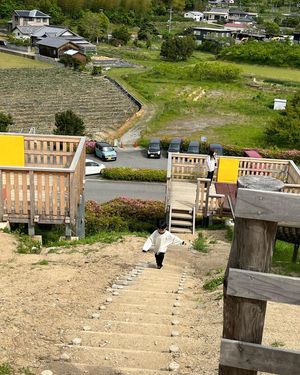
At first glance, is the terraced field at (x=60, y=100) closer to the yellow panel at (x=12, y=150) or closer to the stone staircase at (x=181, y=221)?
the yellow panel at (x=12, y=150)

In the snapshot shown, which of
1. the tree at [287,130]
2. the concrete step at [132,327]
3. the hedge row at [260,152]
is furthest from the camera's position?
the tree at [287,130]

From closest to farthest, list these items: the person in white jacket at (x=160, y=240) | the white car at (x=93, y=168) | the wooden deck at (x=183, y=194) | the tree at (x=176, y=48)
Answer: the person in white jacket at (x=160, y=240), the wooden deck at (x=183, y=194), the white car at (x=93, y=168), the tree at (x=176, y=48)

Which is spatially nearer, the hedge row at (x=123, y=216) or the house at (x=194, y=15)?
the hedge row at (x=123, y=216)

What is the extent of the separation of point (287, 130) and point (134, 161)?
32.5 feet

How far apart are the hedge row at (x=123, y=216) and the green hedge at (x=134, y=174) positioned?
695 cm

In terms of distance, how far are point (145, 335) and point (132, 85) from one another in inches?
1732

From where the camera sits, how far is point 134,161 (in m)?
27.1

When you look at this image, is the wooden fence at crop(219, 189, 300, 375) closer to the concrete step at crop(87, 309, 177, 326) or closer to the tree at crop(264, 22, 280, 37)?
the concrete step at crop(87, 309, 177, 326)

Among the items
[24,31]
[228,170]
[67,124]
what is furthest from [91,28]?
[228,170]

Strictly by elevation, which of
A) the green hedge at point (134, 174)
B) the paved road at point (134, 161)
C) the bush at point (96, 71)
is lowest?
the paved road at point (134, 161)

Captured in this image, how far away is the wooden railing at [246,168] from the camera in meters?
16.0

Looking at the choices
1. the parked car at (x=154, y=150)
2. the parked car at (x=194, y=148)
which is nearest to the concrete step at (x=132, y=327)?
the parked car at (x=194, y=148)

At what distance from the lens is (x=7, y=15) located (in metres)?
95.6

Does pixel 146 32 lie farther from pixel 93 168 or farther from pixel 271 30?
pixel 93 168
